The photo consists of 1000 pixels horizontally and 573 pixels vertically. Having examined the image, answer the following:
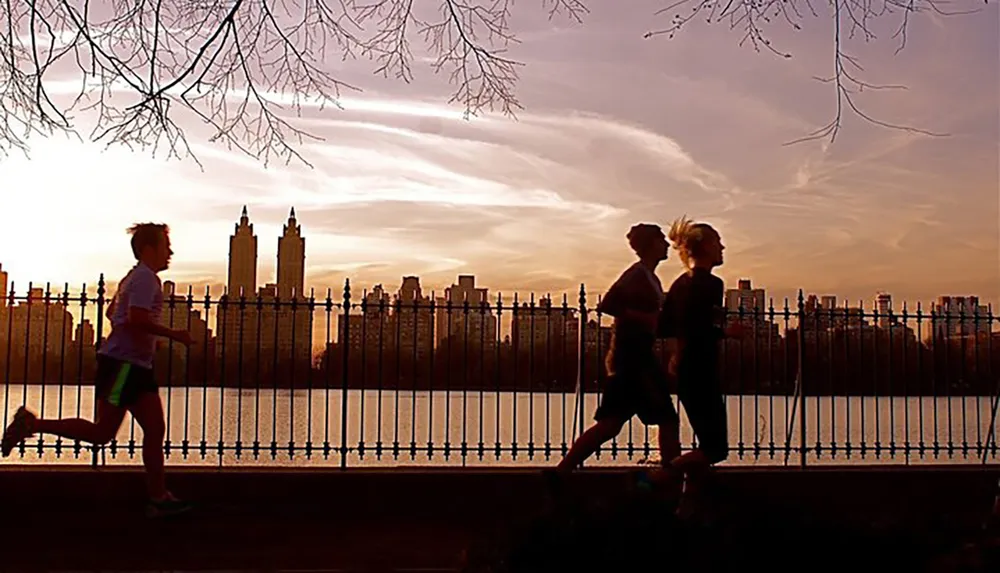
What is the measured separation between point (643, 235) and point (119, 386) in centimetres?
352

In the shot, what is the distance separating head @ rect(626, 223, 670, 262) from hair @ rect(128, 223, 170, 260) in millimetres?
3111

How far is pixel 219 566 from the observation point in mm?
6695

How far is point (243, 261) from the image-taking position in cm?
1118

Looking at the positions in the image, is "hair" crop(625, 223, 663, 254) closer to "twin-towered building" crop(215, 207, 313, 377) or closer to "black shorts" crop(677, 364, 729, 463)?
"black shorts" crop(677, 364, 729, 463)

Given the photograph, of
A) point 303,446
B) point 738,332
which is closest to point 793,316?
point 738,332

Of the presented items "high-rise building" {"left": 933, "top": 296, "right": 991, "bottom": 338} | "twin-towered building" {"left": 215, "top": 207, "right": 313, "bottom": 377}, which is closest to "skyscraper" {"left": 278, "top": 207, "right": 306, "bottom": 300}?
"twin-towered building" {"left": 215, "top": 207, "right": 313, "bottom": 377}

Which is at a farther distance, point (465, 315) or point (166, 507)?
point (465, 315)

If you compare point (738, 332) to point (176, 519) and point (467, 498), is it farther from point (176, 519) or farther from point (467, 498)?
point (176, 519)

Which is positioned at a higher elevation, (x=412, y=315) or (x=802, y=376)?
(x=412, y=315)

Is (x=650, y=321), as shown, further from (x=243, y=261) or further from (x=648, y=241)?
(x=243, y=261)

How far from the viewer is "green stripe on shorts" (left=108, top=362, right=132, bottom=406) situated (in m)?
7.85

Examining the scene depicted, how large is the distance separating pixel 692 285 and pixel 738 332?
409 millimetres

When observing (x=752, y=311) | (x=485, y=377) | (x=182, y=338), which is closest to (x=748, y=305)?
(x=752, y=311)

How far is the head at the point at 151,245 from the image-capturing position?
8.12 m
